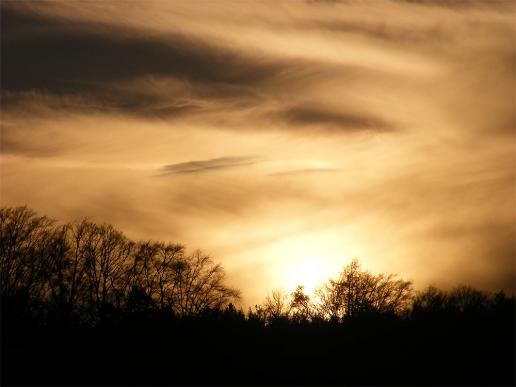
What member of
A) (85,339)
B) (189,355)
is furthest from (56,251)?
(189,355)

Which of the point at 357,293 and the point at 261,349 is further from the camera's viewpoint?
the point at 357,293

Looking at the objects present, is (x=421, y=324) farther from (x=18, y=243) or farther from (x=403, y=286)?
(x=403, y=286)

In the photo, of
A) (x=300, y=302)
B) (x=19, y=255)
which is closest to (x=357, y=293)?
(x=300, y=302)

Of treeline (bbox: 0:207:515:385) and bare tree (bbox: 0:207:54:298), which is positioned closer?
treeline (bbox: 0:207:515:385)

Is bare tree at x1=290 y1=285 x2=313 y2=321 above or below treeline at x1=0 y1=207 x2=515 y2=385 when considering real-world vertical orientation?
above

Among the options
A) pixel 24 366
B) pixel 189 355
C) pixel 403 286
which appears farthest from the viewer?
pixel 403 286

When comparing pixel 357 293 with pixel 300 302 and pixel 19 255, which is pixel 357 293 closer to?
pixel 300 302

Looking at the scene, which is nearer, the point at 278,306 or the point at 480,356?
the point at 480,356

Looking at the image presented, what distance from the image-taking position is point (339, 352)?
48.7 meters

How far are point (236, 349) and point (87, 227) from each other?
45.3m

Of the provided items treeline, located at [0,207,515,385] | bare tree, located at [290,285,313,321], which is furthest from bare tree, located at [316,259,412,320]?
treeline, located at [0,207,515,385]

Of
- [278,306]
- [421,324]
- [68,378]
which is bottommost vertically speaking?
[68,378]

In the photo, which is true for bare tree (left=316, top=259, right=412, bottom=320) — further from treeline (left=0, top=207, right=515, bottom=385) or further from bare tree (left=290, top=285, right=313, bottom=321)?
treeline (left=0, top=207, right=515, bottom=385)

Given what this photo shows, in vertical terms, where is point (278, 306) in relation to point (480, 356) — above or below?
above
